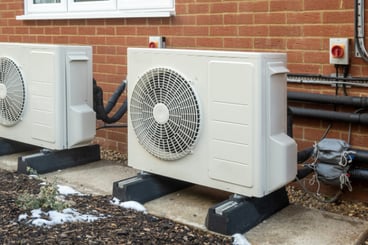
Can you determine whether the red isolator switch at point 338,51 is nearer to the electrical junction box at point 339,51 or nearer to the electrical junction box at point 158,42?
the electrical junction box at point 339,51

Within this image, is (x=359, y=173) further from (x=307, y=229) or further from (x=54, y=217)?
(x=54, y=217)

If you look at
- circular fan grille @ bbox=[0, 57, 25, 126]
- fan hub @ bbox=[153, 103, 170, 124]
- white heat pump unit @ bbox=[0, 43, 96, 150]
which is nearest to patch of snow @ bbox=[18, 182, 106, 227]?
fan hub @ bbox=[153, 103, 170, 124]

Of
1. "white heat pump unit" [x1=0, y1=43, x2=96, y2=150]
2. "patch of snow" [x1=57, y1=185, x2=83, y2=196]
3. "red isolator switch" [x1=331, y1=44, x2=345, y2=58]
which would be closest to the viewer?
"red isolator switch" [x1=331, y1=44, x2=345, y2=58]

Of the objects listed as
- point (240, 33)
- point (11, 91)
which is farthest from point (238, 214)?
point (11, 91)

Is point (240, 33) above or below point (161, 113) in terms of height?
above

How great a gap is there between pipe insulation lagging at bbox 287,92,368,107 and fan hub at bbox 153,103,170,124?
1130 mm

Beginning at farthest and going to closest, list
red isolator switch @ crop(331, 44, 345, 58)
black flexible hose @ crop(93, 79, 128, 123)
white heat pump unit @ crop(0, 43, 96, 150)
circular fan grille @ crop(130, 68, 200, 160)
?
black flexible hose @ crop(93, 79, 128, 123), white heat pump unit @ crop(0, 43, 96, 150), red isolator switch @ crop(331, 44, 345, 58), circular fan grille @ crop(130, 68, 200, 160)

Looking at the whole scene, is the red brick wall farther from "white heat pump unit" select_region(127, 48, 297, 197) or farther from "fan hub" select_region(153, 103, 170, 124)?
"fan hub" select_region(153, 103, 170, 124)

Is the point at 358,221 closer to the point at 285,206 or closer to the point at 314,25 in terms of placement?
the point at 285,206

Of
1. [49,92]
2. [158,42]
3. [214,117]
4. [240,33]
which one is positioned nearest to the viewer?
[214,117]

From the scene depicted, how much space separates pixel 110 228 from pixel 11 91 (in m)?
2.28

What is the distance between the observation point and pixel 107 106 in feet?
18.8

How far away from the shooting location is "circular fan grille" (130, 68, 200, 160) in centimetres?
397

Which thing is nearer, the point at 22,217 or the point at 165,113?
the point at 22,217
